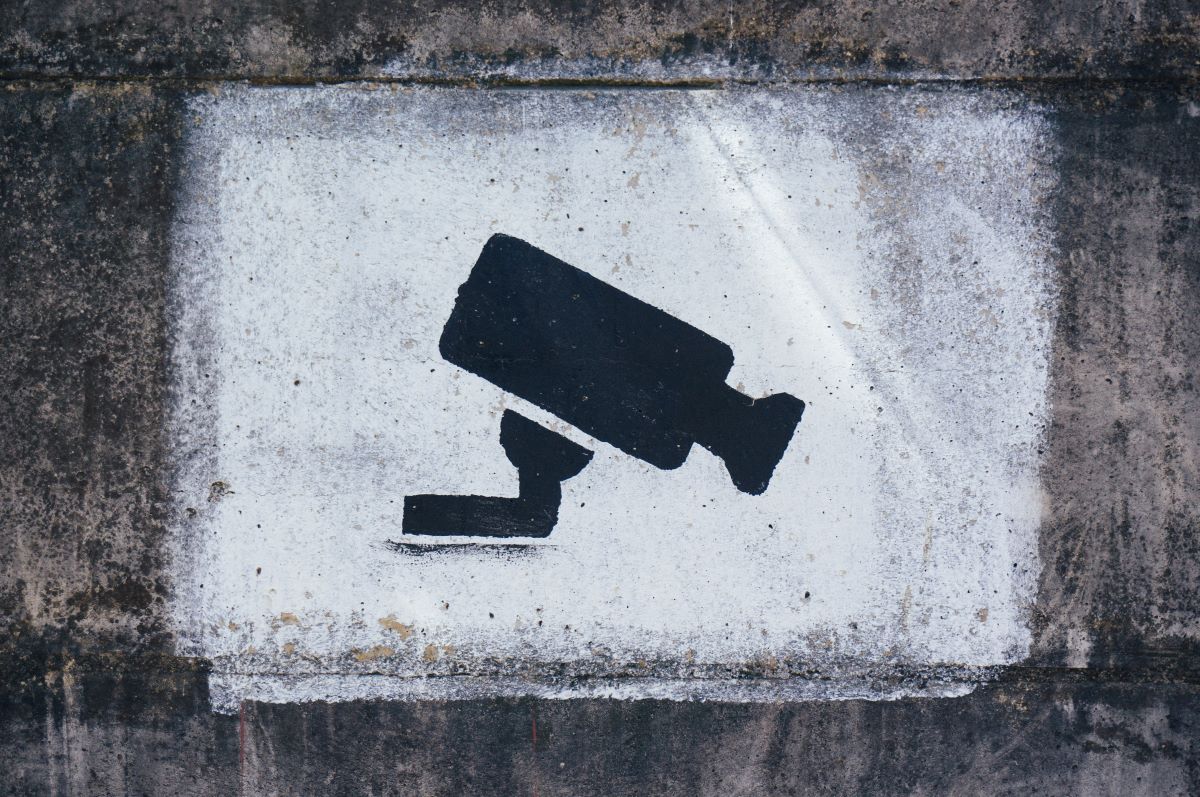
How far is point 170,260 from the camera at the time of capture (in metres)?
2.34

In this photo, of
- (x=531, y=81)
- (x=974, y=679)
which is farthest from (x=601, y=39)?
(x=974, y=679)

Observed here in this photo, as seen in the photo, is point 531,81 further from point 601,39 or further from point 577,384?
point 577,384

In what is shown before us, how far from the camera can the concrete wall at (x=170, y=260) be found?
234cm

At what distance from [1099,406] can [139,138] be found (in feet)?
10.2

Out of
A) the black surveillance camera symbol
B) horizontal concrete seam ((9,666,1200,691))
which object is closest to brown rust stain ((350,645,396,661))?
horizontal concrete seam ((9,666,1200,691))

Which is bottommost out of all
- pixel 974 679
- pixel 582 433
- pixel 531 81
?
pixel 974 679

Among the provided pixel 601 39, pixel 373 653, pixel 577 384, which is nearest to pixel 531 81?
pixel 601 39

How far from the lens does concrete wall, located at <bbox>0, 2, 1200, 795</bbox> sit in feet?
7.69

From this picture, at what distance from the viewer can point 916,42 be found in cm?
234

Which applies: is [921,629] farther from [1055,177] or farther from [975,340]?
[1055,177]

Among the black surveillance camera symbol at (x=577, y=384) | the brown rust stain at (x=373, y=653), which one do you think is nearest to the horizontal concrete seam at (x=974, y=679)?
the brown rust stain at (x=373, y=653)

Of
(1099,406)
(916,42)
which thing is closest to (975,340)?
(1099,406)

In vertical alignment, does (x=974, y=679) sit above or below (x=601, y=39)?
below

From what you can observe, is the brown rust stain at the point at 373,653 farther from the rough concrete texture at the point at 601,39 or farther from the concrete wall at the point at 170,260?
the rough concrete texture at the point at 601,39
